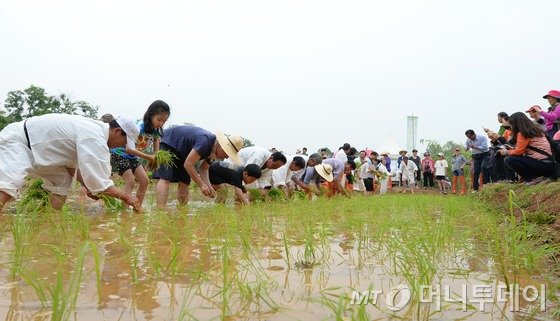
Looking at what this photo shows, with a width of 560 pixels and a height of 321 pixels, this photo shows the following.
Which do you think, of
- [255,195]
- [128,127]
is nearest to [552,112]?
[255,195]

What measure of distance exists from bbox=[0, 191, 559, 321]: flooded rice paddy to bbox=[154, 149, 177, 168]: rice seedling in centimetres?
165

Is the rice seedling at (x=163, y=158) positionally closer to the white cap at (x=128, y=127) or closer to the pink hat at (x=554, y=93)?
the white cap at (x=128, y=127)

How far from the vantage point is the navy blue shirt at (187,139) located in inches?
173

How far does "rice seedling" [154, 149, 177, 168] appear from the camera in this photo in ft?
13.7

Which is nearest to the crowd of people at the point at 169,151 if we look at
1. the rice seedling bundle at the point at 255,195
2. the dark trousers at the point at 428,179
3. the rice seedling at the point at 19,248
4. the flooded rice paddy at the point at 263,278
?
the rice seedling bundle at the point at 255,195

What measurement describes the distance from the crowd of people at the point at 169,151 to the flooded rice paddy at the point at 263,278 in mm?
574

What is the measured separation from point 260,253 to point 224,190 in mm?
3778

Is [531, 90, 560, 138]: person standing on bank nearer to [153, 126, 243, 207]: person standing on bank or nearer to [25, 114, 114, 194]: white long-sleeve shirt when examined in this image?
[153, 126, 243, 207]: person standing on bank

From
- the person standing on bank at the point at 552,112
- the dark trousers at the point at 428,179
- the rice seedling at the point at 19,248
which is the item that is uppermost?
the person standing on bank at the point at 552,112

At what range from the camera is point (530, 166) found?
512 cm

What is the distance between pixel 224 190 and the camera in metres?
5.80

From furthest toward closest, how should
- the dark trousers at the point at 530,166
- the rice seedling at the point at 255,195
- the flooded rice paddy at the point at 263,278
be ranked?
the rice seedling at the point at 255,195
the dark trousers at the point at 530,166
the flooded rice paddy at the point at 263,278

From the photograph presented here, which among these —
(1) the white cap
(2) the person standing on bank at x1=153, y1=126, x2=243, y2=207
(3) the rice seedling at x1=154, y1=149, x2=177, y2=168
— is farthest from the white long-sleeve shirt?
(2) the person standing on bank at x1=153, y1=126, x2=243, y2=207

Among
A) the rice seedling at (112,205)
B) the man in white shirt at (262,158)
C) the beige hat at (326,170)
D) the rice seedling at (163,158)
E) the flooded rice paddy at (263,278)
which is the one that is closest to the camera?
the flooded rice paddy at (263,278)
